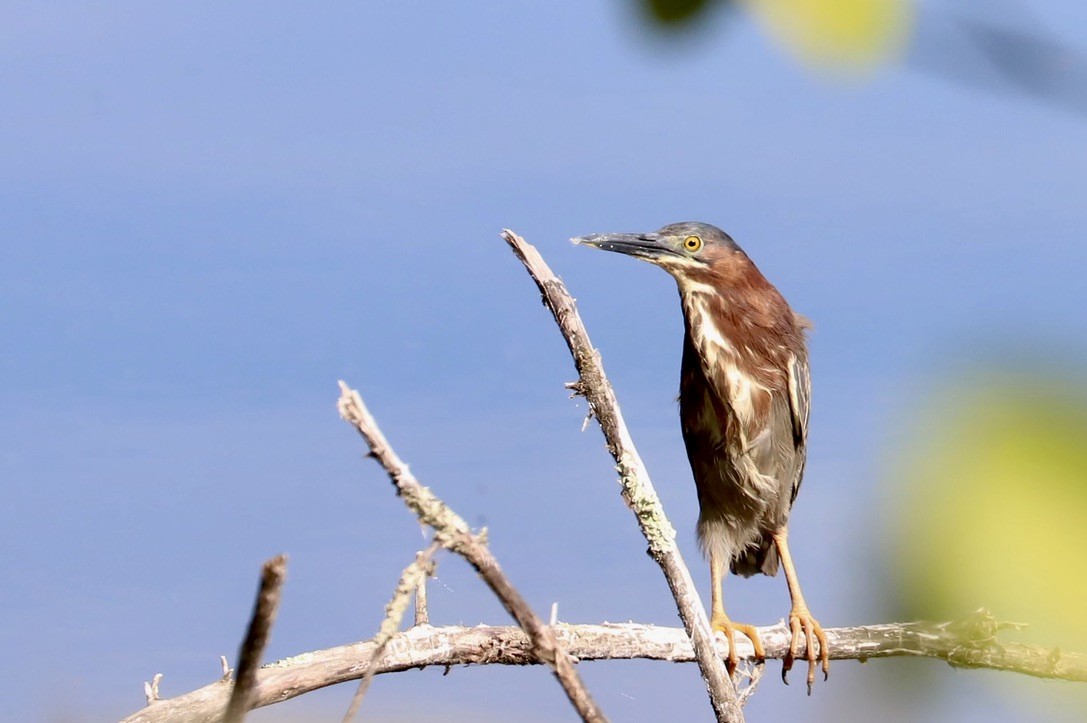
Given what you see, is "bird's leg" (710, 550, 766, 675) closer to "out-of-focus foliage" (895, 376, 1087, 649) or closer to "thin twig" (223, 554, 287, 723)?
"thin twig" (223, 554, 287, 723)

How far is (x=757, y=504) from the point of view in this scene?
3822 millimetres

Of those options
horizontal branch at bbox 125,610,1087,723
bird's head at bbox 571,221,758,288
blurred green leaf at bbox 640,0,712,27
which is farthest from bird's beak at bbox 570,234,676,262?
blurred green leaf at bbox 640,0,712,27

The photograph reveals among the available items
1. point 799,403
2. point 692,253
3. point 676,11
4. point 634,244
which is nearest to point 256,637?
point 676,11

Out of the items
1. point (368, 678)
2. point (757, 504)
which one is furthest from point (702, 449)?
point (368, 678)

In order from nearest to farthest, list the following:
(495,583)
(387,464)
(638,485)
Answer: (495,583) < (387,464) < (638,485)

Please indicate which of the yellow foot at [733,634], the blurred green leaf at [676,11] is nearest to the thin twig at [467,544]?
the blurred green leaf at [676,11]

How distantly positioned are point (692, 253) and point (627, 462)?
145 centimetres

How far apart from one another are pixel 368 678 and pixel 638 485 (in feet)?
4.89

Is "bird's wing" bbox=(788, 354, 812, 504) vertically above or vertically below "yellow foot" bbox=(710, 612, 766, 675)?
above

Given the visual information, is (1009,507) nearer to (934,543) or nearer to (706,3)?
(934,543)

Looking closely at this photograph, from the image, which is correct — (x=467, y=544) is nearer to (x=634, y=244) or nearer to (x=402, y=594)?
(x=402, y=594)

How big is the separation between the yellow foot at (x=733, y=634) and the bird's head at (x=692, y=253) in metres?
1.21

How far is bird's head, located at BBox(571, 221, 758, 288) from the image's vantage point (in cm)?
374

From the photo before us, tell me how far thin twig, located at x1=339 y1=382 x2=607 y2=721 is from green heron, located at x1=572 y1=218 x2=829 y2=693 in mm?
2299
